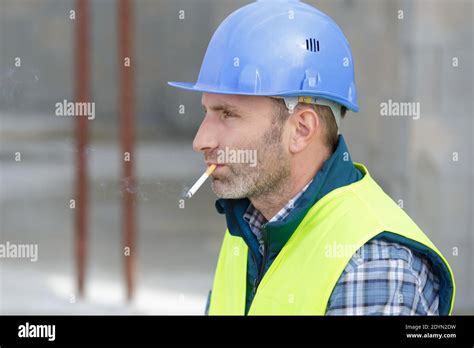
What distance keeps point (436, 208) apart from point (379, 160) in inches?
16.8

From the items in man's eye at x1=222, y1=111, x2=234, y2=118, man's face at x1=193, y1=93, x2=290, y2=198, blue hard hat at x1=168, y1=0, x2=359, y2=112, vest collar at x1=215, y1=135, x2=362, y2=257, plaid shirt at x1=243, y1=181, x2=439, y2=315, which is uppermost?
blue hard hat at x1=168, y1=0, x2=359, y2=112

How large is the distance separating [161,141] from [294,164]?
13.4 feet

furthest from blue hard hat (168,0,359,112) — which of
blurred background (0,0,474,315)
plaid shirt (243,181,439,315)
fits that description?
blurred background (0,0,474,315)

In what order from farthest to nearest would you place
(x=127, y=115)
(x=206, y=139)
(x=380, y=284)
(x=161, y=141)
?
(x=161, y=141) < (x=127, y=115) < (x=206, y=139) < (x=380, y=284)

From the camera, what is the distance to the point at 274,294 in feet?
6.44

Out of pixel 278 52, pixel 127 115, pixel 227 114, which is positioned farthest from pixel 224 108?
pixel 127 115

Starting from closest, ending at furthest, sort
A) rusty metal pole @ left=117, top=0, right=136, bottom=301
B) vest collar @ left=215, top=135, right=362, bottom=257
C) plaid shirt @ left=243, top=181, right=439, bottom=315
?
plaid shirt @ left=243, top=181, right=439, bottom=315, vest collar @ left=215, top=135, right=362, bottom=257, rusty metal pole @ left=117, top=0, right=136, bottom=301

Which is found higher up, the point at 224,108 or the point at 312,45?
the point at 312,45

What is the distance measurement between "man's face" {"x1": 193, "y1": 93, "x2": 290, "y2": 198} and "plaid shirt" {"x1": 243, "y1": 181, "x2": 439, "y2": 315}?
0.27m

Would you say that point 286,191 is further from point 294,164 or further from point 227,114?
point 227,114

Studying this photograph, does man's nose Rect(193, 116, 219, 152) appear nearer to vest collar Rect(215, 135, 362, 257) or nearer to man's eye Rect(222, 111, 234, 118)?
man's eye Rect(222, 111, 234, 118)

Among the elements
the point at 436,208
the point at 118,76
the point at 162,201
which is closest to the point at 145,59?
the point at 118,76

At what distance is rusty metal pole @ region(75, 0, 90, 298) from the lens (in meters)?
5.74

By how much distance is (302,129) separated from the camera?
6.64ft
